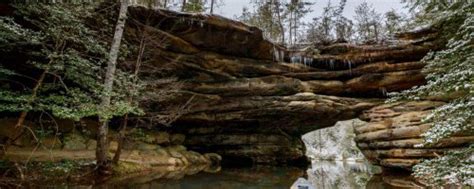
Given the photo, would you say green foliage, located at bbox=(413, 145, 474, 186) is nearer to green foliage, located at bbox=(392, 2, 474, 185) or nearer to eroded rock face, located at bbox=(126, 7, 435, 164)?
green foliage, located at bbox=(392, 2, 474, 185)

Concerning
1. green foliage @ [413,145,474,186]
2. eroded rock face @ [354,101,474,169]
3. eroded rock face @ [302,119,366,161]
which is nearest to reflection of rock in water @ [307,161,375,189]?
eroded rock face @ [354,101,474,169]

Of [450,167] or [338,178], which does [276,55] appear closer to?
[338,178]

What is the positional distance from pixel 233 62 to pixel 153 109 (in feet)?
15.7

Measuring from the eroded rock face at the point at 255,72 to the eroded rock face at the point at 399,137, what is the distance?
6.39 ft

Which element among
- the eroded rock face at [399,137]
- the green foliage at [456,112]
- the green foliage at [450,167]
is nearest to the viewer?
the green foliage at [450,167]

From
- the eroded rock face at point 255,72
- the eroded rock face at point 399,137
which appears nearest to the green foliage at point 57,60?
the eroded rock face at point 255,72

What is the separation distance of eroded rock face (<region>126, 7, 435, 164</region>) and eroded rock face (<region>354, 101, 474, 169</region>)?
6.39ft

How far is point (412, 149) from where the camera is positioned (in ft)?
40.8

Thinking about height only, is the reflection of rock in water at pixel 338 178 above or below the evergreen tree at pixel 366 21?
below

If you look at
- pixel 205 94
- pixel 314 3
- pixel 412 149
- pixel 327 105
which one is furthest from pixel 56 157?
pixel 314 3

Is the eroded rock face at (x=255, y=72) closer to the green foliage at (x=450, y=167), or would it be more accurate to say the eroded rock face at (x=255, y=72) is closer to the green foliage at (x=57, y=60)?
the green foliage at (x=57, y=60)

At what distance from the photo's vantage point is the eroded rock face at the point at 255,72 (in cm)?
1364

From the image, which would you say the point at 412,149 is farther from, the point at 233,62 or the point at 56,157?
the point at 56,157

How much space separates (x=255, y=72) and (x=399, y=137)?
6789 millimetres
